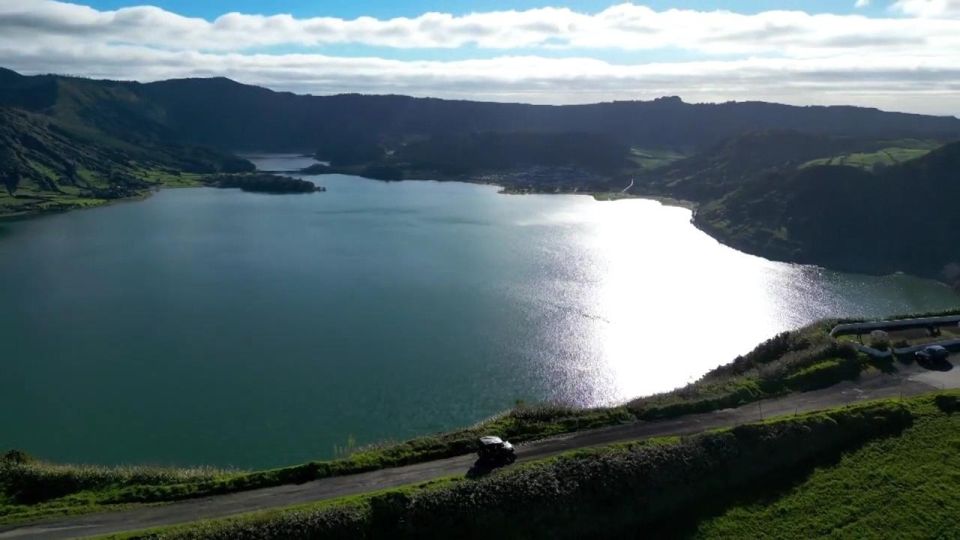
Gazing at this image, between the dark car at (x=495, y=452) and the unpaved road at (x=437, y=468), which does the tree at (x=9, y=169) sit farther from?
the dark car at (x=495, y=452)

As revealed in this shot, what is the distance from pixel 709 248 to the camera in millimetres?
108188

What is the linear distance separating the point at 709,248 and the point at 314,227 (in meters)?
70.5

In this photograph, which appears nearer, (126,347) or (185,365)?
(185,365)

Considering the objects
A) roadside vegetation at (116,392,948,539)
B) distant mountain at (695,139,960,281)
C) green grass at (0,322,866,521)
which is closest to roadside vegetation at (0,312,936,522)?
green grass at (0,322,866,521)

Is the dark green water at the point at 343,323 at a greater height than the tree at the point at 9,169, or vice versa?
the tree at the point at 9,169

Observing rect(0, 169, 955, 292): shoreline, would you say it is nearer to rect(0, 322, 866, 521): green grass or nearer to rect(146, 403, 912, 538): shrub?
rect(0, 322, 866, 521): green grass

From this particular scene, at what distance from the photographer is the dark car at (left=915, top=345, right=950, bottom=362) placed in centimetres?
3756

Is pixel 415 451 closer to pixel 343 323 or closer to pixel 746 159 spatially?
pixel 343 323

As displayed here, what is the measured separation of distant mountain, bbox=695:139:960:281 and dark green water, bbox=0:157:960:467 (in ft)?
18.0

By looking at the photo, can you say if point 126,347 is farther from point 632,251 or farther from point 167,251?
point 632,251

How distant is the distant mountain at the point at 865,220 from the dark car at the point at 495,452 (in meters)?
83.0

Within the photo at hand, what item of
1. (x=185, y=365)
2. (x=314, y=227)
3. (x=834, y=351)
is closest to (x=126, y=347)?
(x=185, y=365)

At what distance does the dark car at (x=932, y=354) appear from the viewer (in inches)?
Result: 1479

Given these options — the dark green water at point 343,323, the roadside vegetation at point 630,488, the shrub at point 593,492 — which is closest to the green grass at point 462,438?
the roadside vegetation at point 630,488
